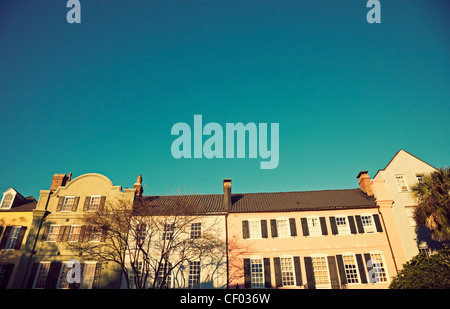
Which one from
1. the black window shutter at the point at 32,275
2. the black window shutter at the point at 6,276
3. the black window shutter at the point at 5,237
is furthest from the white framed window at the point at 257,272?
the black window shutter at the point at 5,237

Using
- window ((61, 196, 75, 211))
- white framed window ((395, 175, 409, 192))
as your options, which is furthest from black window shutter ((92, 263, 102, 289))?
white framed window ((395, 175, 409, 192))

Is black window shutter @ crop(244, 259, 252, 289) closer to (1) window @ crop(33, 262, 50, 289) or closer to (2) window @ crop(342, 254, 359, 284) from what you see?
(2) window @ crop(342, 254, 359, 284)

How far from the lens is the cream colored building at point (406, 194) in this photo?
939 inches

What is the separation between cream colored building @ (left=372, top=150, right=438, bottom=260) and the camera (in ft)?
78.3

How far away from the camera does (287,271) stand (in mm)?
23656

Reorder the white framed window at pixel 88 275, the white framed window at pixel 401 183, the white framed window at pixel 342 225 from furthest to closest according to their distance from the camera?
the white framed window at pixel 401 183
the white framed window at pixel 342 225
the white framed window at pixel 88 275

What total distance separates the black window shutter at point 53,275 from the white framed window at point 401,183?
35964mm

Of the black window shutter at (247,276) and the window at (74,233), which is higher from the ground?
the window at (74,233)

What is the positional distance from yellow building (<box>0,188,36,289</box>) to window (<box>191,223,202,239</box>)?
54.1 feet

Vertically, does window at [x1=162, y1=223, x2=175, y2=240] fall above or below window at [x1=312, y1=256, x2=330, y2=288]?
above

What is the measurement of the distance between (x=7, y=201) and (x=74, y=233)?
33.8ft

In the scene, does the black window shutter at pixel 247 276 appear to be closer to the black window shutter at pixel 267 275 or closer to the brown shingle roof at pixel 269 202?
the black window shutter at pixel 267 275

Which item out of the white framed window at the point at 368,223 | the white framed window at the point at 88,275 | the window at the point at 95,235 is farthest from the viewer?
the white framed window at the point at 368,223
